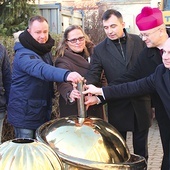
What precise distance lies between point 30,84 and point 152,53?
1019 millimetres

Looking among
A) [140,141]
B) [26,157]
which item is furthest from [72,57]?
[26,157]

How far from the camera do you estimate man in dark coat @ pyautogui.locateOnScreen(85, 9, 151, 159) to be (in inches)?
131

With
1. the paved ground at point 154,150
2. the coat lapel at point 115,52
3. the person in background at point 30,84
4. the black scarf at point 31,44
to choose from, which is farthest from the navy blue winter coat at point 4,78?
the paved ground at point 154,150

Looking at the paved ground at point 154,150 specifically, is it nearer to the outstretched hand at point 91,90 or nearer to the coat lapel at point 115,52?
the coat lapel at point 115,52

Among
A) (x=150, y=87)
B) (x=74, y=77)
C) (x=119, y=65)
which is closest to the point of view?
(x=74, y=77)

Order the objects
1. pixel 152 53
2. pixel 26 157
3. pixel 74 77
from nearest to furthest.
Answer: pixel 26 157 < pixel 74 77 < pixel 152 53

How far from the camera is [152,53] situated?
10.2 feet

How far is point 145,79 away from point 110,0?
12.7 metres

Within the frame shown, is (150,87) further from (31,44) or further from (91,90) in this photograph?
(31,44)

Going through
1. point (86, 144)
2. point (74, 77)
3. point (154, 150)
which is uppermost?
point (74, 77)

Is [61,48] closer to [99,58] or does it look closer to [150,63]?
[99,58]

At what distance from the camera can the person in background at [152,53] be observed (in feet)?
9.72

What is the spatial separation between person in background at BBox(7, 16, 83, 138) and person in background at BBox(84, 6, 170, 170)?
2.14ft

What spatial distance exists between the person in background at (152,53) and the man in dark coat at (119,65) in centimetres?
15
